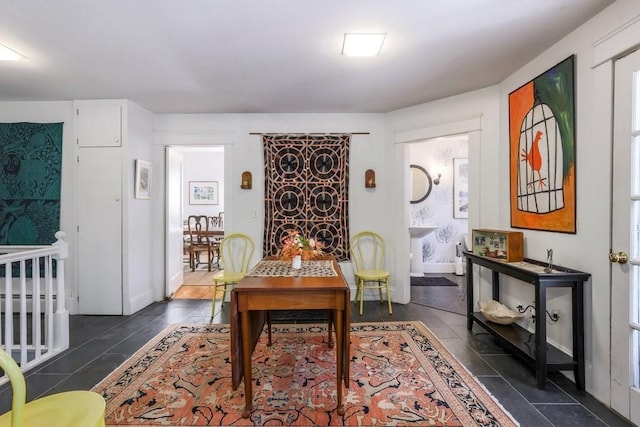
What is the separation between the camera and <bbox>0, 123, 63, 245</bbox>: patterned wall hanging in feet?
11.0

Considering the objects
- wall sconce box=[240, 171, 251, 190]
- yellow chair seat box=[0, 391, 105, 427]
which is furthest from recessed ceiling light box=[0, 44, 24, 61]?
yellow chair seat box=[0, 391, 105, 427]

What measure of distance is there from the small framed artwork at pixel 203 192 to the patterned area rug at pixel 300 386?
5.27 m

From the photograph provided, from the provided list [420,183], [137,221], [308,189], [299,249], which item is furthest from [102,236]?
[420,183]

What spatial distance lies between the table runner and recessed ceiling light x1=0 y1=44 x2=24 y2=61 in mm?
2485

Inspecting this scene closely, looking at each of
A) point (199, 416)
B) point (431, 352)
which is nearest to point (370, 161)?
point (431, 352)

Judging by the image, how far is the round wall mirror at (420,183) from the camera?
5.34 m

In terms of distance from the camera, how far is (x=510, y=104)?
2.72 metres

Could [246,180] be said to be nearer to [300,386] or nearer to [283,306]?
[283,306]

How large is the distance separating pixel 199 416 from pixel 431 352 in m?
1.74

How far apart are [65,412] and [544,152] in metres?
3.12

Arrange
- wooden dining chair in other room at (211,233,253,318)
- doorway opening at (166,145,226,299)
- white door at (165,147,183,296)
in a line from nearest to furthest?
wooden dining chair in other room at (211,233,253,318), white door at (165,147,183,296), doorway opening at (166,145,226,299)

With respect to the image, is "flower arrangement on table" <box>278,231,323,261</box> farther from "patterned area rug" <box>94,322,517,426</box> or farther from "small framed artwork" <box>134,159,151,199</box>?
"small framed artwork" <box>134,159,151,199</box>

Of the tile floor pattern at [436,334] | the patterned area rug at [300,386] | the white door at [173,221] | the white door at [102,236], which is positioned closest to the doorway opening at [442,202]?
the tile floor pattern at [436,334]

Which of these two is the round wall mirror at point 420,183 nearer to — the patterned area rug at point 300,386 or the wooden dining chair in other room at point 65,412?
the patterned area rug at point 300,386
